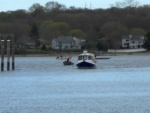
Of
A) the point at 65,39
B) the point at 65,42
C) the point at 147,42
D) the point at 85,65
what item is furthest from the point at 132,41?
the point at 85,65

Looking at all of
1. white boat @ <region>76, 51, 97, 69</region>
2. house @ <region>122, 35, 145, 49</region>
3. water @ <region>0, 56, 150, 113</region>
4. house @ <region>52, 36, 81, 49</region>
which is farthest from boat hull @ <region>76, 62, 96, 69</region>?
house @ <region>122, 35, 145, 49</region>

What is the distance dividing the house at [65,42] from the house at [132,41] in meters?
13.9

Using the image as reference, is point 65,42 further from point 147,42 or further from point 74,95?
point 74,95

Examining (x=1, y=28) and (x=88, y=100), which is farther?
(x=1, y=28)

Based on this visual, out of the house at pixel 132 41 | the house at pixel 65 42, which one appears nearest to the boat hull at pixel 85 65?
the house at pixel 65 42

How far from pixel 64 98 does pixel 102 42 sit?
5309 inches

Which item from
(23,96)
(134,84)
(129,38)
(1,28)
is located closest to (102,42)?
(129,38)

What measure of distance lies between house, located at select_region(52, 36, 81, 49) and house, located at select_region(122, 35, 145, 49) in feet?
45.7

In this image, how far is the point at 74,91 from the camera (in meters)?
58.4

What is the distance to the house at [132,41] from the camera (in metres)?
194

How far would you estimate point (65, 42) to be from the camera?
7446 inches

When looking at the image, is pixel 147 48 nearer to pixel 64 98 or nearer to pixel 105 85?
pixel 105 85

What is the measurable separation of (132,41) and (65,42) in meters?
20.3

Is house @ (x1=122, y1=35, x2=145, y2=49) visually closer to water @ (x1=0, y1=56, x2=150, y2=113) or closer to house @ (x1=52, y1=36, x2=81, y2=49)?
house @ (x1=52, y1=36, x2=81, y2=49)
